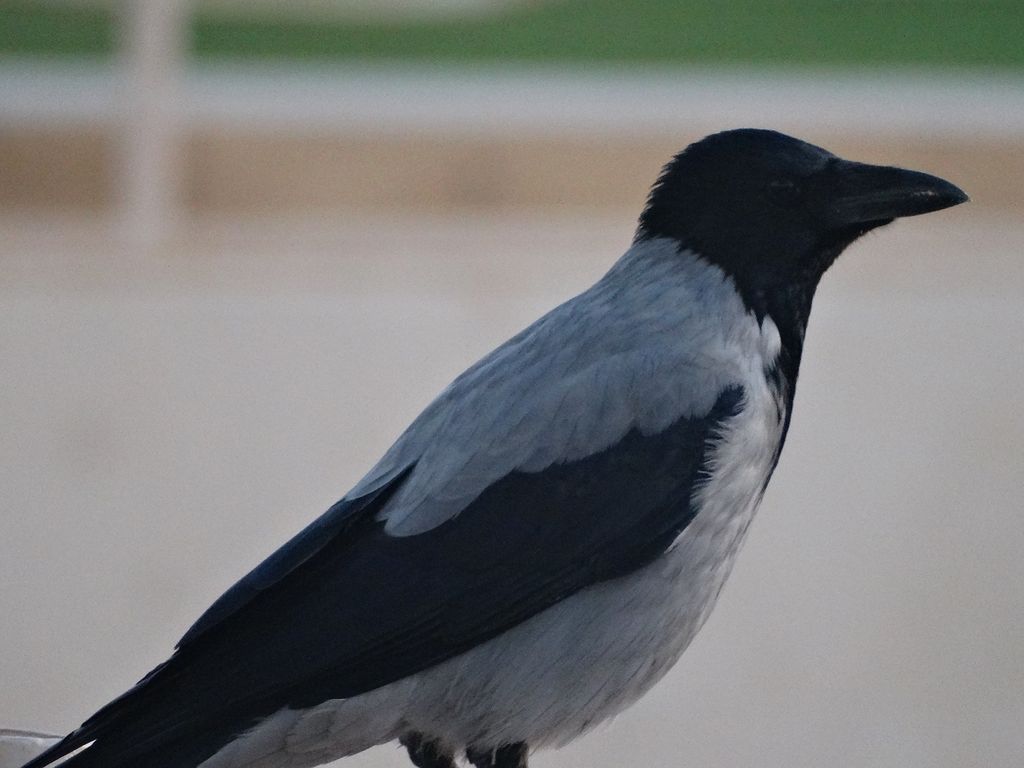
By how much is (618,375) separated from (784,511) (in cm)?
360

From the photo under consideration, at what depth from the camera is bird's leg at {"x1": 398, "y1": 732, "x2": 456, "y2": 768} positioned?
94.1 inches

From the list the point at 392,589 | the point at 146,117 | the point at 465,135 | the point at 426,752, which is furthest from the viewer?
the point at 465,135

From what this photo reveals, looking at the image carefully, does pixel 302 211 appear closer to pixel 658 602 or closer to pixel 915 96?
pixel 915 96

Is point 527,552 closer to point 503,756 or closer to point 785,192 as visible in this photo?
point 503,756

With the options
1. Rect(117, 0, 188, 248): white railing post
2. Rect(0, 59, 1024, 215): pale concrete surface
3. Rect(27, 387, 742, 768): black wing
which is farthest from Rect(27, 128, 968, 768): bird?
Rect(0, 59, 1024, 215): pale concrete surface

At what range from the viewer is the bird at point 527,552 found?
87.9 inches

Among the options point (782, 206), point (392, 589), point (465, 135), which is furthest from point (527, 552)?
point (465, 135)

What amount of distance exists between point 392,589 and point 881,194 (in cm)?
96

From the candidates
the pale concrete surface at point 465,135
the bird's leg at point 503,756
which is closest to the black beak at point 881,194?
the bird's leg at point 503,756

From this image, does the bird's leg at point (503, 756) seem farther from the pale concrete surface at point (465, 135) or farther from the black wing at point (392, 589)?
the pale concrete surface at point (465, 135)

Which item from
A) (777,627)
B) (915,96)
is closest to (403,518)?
(777,627)

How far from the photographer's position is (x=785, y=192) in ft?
8.47

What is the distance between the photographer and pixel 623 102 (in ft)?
29.6

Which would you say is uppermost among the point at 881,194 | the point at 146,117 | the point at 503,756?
the point at 146,117
